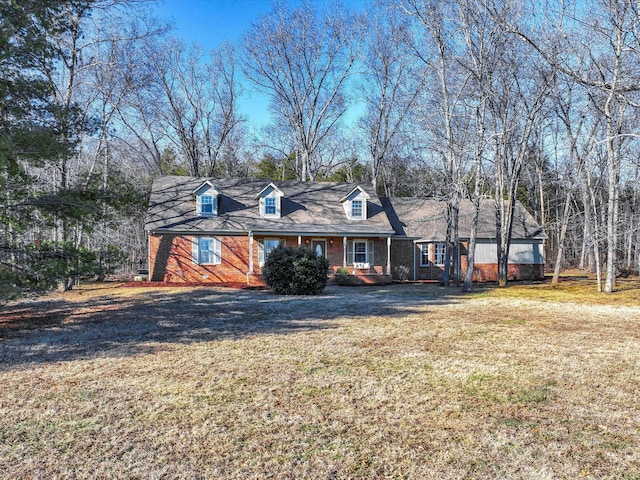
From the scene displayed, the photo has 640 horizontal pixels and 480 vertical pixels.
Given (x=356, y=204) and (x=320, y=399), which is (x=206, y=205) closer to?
(x=356, y=204)

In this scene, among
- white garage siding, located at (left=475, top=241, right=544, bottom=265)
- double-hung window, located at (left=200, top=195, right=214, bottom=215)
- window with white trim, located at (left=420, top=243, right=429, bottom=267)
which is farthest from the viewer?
white garage siding, located at (left=475, top=241, right=544, bottom=265)

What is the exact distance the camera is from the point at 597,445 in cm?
375

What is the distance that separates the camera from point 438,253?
78.3 feet

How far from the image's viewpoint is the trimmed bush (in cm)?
1520

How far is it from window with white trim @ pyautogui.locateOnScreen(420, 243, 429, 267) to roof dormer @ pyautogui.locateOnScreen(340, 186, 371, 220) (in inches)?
142

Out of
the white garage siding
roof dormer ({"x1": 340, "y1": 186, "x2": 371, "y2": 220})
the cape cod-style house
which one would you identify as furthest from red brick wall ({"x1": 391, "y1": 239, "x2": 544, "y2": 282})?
roof dormer ({"x1": 340, "y1": 186, "x2": 371, "y2": 220})

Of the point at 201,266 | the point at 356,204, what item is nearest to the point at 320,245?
the point at 356,204

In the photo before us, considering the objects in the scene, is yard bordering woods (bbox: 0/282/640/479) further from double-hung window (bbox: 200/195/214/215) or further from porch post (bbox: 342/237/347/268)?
double-hung window (bbox: 200/195/214/215)

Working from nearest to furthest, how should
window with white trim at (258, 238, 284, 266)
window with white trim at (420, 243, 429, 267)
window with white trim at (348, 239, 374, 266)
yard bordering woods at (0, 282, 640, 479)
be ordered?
yard bordering woods at (0, 282, 640, 479)
window with white trim at (258, 238, 284, 266)
window with white trim at (348, 239, 374, 266)
window with white trim at (420, 243, 429, 267)

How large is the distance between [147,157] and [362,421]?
33.3 meters

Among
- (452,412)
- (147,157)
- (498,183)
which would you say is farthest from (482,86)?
(147,157)

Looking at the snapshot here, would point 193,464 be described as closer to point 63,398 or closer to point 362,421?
point 362,421

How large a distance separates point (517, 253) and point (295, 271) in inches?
613

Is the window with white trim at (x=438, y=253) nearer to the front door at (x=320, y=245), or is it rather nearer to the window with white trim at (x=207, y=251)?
the front door at (x=320, y=245)
